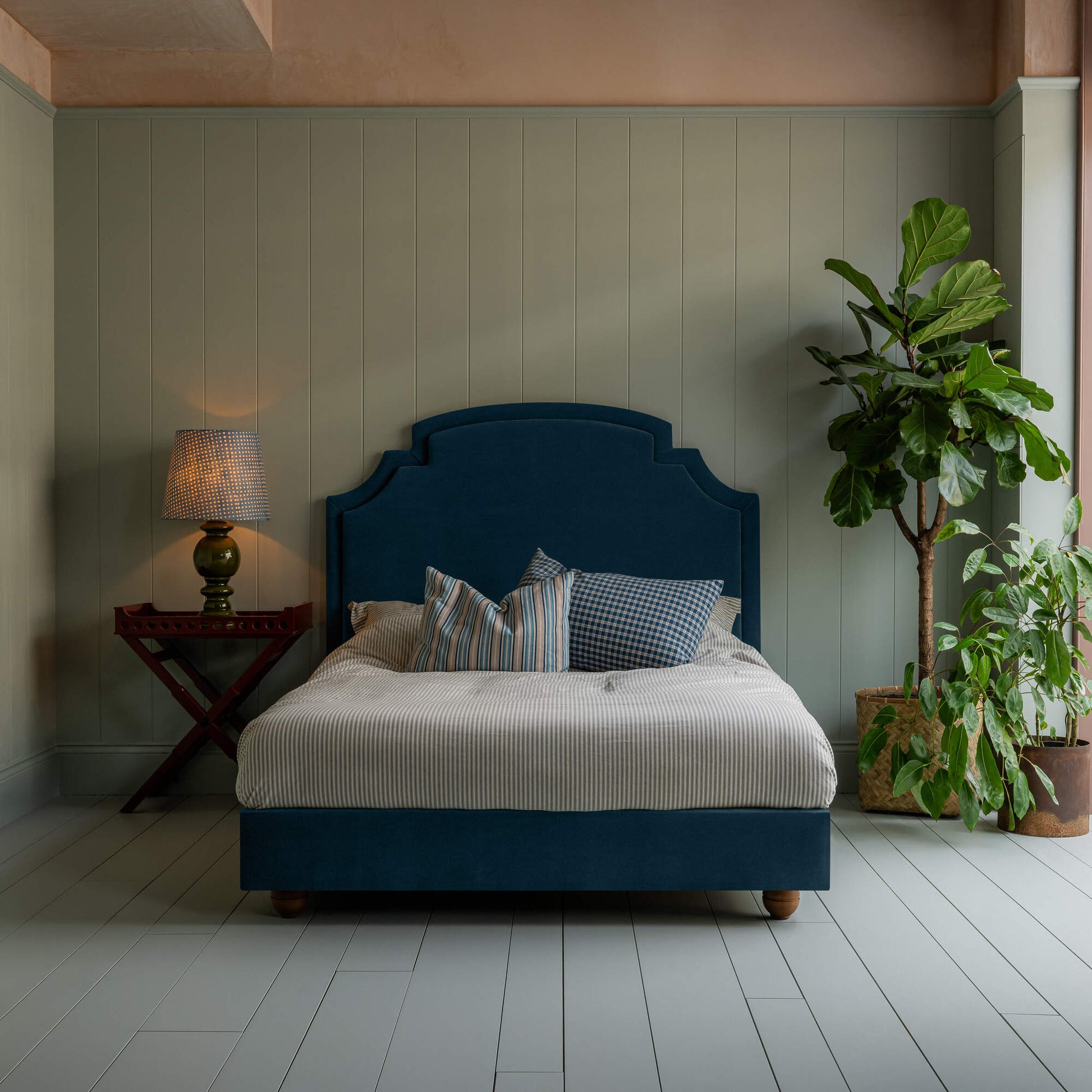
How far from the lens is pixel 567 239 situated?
3756 millimetres

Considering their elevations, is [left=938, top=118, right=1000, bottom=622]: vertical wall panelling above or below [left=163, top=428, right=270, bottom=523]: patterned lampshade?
above

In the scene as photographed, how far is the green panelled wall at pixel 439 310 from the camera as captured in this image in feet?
12.3

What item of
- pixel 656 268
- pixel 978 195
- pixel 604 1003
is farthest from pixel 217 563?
pixel 978 195

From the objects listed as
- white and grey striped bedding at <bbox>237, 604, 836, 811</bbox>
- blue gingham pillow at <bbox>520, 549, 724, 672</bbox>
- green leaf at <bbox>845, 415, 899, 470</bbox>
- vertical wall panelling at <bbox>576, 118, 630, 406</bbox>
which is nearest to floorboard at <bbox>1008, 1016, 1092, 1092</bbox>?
white and grey striped bedding at <bbox>237, 604, 836, 811</bbox>

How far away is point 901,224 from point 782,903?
8.31ft

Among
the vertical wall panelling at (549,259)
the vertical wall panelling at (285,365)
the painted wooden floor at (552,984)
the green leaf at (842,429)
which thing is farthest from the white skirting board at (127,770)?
the green leaf at (842,429)

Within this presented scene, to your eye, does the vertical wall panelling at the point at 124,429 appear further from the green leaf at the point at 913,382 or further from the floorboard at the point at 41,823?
the green leaf at the point at 913,382

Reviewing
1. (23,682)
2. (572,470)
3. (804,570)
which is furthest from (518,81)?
(23,682)

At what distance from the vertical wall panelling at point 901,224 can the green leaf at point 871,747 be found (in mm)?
643

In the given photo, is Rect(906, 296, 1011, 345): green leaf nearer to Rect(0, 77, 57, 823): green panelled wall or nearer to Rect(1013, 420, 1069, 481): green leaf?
Rect(1013, 420, 1069, 481): green leaf

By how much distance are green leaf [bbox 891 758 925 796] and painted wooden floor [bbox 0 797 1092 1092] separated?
20 cm

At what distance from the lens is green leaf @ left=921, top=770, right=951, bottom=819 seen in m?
2.93

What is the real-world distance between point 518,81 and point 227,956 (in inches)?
123

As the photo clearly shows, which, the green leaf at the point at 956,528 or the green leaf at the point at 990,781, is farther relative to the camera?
the green leaf at the point at 956,528
